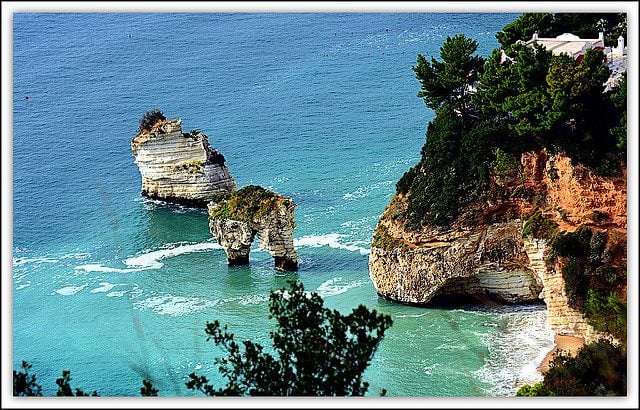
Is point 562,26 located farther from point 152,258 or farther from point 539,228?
point 152,258

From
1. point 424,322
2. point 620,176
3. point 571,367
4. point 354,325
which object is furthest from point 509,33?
point 354,325

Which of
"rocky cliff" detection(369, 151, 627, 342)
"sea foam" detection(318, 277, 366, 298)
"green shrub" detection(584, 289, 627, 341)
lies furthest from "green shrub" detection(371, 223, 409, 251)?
"green shrub" detection(584, 289, 627, 341)

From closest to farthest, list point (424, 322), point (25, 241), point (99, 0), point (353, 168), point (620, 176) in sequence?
point (99, 0) → point (620, 176) → point (424, 322) → point (25, 241) → point (353, 168)

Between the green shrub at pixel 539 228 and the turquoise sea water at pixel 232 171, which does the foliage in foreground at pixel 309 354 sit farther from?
the green shrub at pixel 539 228

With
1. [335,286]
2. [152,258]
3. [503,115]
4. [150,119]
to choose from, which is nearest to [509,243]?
[503,115]

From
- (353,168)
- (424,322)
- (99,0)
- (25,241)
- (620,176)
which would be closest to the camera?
(99,0)

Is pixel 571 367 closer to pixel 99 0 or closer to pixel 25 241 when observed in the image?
pixel 99 0
